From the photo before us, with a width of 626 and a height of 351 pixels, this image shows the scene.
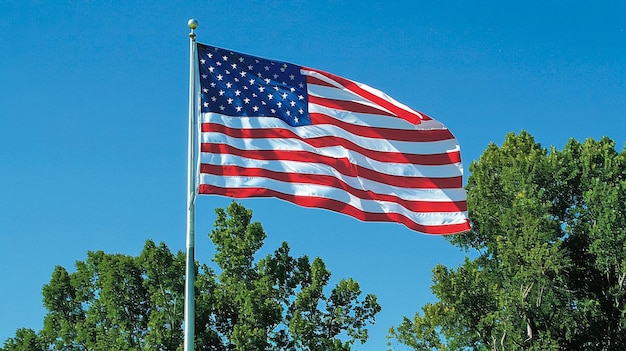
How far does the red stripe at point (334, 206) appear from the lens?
45.1ft

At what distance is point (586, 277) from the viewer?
40188mm

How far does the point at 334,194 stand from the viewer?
47.7ft

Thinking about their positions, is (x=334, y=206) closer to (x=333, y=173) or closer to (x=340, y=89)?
(x=333, y=173)

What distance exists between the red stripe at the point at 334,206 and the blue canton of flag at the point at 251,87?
1396 mm

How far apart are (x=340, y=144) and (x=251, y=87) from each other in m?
1.69

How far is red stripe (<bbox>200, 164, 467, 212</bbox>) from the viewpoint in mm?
13859

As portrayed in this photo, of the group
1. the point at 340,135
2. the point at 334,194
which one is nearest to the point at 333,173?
Result: the point at 334,194

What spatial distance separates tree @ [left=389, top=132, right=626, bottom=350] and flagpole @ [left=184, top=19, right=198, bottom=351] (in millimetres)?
25277

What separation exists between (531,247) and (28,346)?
21.9m

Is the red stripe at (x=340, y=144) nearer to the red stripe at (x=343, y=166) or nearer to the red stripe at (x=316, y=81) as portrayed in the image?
the red stripe at (x=343, y=166)

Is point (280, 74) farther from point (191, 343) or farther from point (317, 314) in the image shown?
point (317, 314)

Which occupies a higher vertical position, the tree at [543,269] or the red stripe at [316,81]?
the tree at [543,269]

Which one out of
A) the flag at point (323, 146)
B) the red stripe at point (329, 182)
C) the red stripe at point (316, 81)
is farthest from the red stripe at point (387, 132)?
the red stripe at point (329, 182)

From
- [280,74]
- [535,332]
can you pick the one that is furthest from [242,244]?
[280,74]
